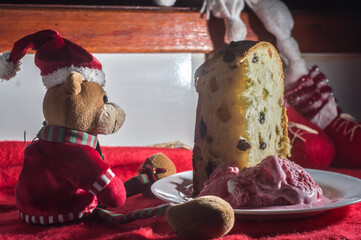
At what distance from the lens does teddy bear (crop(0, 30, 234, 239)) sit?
25.7 inches

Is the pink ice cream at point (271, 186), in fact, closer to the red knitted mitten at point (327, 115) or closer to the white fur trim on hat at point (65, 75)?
the white fur trim on hat at point (65, 75)

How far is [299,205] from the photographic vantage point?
66 centimetres

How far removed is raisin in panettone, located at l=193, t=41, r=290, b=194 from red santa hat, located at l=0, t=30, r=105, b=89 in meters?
0.27

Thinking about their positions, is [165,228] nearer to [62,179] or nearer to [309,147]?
[62,179]

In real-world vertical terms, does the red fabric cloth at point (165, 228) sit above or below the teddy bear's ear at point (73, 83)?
below

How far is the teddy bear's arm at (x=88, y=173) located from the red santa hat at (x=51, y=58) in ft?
0.45

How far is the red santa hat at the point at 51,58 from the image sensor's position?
70 centimetres

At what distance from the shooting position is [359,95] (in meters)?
1.80

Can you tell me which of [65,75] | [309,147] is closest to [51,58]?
[65,75]

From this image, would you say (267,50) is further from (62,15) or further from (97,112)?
(62,15)

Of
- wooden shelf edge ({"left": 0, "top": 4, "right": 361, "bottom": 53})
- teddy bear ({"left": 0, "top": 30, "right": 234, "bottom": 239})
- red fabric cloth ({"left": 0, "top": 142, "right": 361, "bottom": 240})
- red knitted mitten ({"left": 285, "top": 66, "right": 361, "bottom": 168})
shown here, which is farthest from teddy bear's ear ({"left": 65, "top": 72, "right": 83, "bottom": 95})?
red knitted mitten ({"left": 285, "top": 66, "right": 361, "bottom": 168})

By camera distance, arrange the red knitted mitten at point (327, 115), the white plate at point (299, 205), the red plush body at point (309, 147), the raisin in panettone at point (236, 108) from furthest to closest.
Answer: the red knitted mitten at point (327, 115)
the red plush body at point (309, 147)
the raisin in panettone at point (236, 108)
the white plate at point (299, 205)

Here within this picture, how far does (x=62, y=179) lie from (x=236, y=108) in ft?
1.23

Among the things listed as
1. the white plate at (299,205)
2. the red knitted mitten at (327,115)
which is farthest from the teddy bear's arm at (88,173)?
the red knitted mitten at (327,115)
